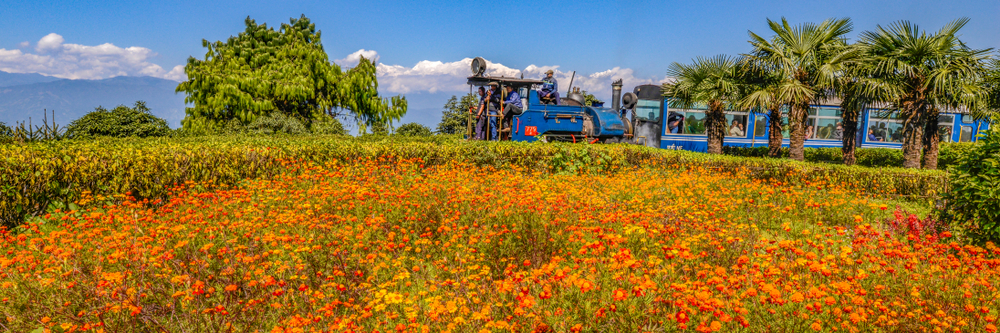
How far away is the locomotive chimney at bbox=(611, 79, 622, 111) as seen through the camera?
18672 millimetres

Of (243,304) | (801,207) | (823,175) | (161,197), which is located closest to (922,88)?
(823,175)

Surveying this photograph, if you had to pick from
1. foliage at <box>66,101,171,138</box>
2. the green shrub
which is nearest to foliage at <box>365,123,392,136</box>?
the green shrub

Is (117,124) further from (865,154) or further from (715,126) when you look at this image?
(865,154)

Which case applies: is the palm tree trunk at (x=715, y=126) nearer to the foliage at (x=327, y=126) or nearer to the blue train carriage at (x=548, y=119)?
the blue train carriage at (x=548, y=119)

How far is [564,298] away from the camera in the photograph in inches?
129

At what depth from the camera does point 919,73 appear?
11.7m

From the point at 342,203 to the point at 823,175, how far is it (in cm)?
892

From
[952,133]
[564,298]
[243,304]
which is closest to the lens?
[564,298]

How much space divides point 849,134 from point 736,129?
6.96m

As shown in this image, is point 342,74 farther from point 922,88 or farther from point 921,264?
point 921,264

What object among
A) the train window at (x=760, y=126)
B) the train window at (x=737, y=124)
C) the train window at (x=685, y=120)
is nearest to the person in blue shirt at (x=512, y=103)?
the train window at (x=685, y=120)

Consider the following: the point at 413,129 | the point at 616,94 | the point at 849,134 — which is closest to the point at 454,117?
the point at 413,129

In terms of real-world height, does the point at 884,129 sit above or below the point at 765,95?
below

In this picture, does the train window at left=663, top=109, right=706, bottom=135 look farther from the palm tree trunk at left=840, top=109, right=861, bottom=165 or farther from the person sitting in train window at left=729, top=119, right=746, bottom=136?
the palm tree trunk at left=840, top=109, right=861, bottom=165
